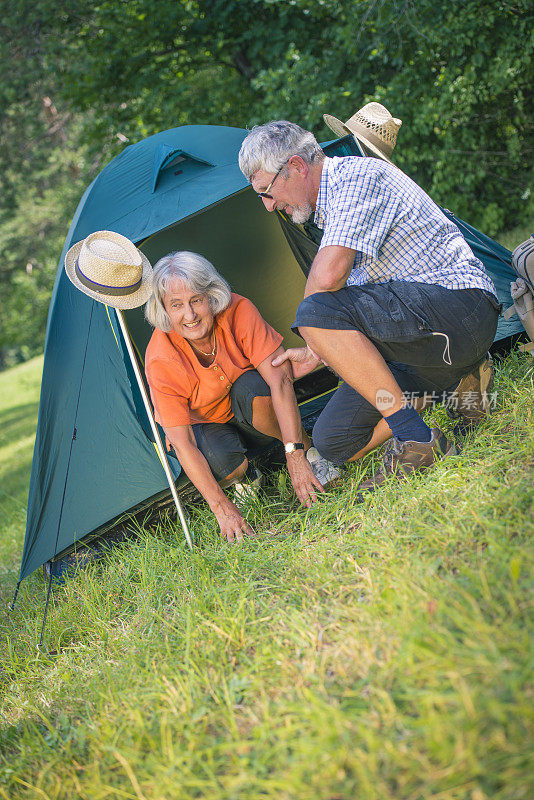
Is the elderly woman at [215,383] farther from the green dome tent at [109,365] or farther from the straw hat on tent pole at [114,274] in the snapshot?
the green dome tent at [109,365]

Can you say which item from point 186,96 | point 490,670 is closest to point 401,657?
point 490,670

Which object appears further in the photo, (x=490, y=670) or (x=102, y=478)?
(x=102, y=478)

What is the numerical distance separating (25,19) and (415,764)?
7.75 m

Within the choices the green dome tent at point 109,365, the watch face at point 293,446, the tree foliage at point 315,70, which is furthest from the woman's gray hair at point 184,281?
the tree foliage at point 315,70

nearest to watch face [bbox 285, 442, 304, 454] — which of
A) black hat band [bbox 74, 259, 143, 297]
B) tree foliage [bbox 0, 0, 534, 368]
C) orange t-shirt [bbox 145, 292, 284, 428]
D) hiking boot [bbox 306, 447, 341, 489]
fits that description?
hiking boot [bbox 306, 447, 341, 489]

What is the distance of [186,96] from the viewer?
22.0 feet

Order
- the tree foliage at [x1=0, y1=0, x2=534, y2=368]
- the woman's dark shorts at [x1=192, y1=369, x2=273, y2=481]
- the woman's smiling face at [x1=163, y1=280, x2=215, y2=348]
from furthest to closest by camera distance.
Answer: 1. the tree foliage at [x1=0, y1=0, x2=534, y2=368]
2. the woman's dark shorts at [x1=192, y1=369, x2=273, y2=481]
3. the woman's smiling face at [x1=163, y1=280, x2=215, y2=348]

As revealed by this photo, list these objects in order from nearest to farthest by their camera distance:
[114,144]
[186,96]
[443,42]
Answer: [443,42] < [186,96] < [114,144]

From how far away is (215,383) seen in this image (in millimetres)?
2838

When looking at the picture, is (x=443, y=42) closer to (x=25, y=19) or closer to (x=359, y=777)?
(x=25, y=19)

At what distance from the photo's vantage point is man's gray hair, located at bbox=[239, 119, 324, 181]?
232 centimetres

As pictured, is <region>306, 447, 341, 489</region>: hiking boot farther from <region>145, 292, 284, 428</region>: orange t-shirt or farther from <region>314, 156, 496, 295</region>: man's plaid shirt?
<region>314, 156, 496, 295</region>: man's plaid shirt

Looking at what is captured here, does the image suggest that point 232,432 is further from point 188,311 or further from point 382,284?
point 382,284

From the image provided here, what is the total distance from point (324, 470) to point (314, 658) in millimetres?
1131
